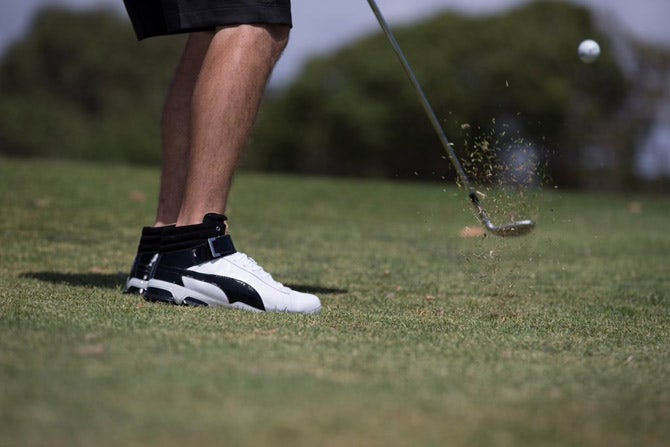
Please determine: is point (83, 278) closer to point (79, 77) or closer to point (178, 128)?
point (178, 128)

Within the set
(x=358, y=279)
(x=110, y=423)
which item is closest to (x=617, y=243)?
(x=358, y=279)

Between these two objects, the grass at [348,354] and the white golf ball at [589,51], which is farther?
the white golf ball at [589,51]

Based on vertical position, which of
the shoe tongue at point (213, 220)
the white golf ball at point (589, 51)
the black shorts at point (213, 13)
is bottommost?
the shoe tongue at point (213, 220)

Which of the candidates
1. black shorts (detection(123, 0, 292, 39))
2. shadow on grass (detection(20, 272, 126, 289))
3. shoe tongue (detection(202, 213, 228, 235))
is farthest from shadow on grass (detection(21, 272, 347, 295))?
black shorts (detection(123, 0, 292, 39))

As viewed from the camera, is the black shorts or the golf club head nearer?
the black shorts

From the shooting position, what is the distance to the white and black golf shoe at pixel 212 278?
2.69 meters

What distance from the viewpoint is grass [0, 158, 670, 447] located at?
4.75 feet

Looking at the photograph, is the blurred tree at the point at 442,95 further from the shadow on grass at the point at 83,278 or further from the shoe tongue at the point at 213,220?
the shoe tongue at the point at 213,220

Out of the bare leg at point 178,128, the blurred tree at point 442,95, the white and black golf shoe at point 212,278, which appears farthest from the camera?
the blurred tree at point 442,95

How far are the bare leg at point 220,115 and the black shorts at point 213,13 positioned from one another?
3 cm

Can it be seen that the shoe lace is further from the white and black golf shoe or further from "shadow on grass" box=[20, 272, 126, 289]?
"shadow on grass" box=[20, 272, 126, 289]

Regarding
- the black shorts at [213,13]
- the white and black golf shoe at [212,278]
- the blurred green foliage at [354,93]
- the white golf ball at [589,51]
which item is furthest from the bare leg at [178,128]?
the blurred green foliage at [354,93]

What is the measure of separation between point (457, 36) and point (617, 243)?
40.8m

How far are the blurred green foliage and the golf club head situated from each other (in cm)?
3481
